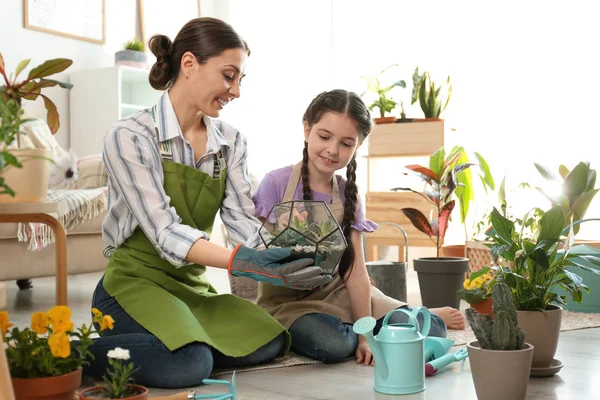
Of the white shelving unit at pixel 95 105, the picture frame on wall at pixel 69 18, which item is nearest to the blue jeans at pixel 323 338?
the white shelving unit at pixel 95 105

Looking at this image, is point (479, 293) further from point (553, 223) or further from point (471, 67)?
point (471, 67)

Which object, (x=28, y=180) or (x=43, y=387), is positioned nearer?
(x=43, y=387)

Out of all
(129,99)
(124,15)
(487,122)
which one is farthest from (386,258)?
(124,15)

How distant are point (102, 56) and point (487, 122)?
282cm

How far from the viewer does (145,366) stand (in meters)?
1.60

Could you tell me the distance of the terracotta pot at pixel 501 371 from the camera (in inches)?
54.4

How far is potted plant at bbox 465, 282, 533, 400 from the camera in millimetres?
1385

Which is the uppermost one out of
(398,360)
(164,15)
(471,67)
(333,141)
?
(164,15)

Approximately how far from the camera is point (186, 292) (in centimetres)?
181

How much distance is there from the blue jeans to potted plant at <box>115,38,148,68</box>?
3490 millimetres

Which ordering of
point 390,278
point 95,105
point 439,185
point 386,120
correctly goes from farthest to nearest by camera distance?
point 95,105 < point 386,120 < point 439,185 < point 390,278

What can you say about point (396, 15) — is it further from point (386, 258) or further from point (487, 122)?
point (386, 258)

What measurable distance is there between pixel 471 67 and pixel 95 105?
2535 mm

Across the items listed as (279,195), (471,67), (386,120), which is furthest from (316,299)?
(471,67)
